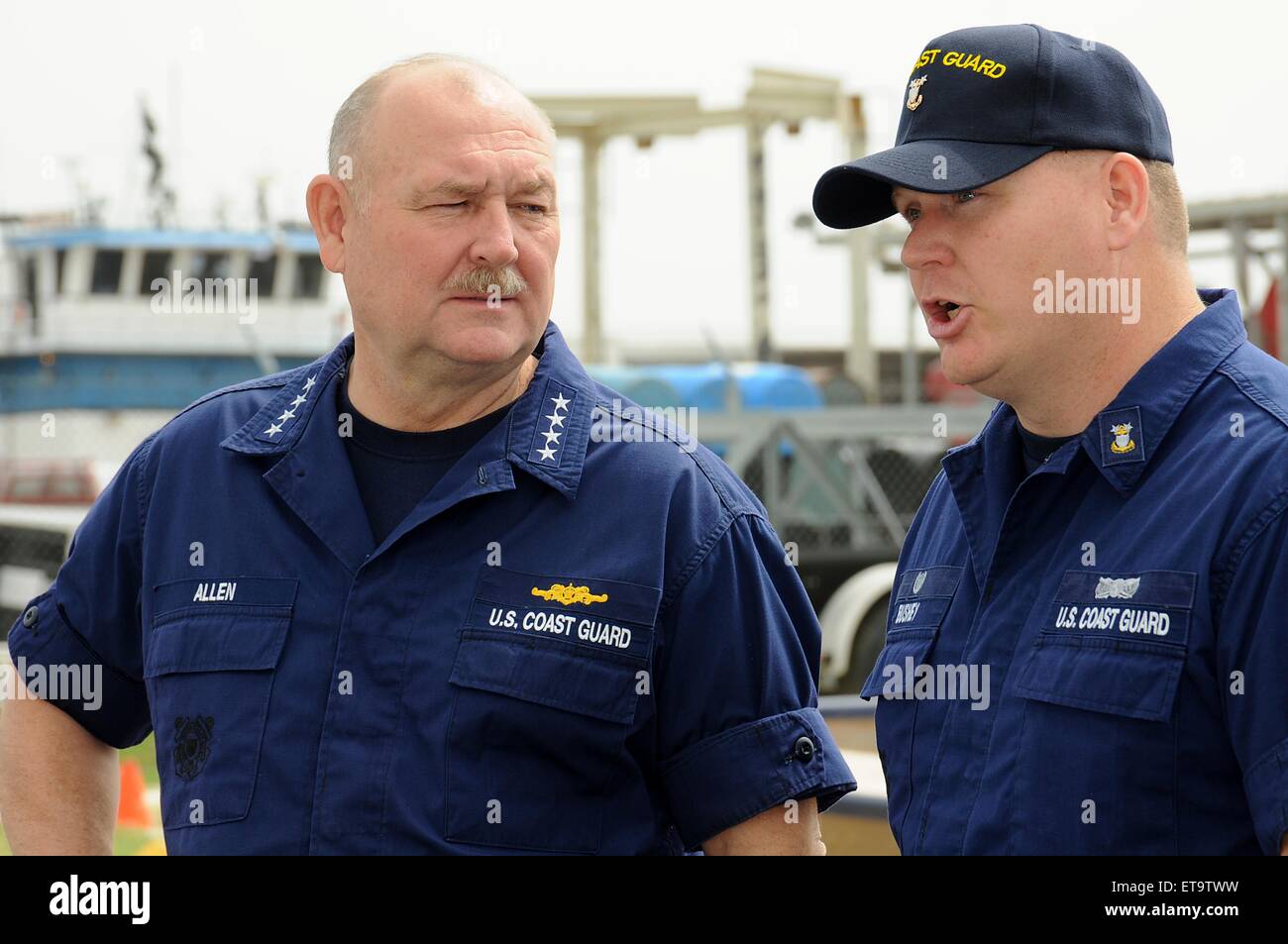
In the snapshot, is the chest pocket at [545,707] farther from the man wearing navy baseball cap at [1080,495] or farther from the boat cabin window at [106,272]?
the boat cabin window at [106,272]

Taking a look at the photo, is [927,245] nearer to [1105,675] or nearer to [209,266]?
[1105,675]

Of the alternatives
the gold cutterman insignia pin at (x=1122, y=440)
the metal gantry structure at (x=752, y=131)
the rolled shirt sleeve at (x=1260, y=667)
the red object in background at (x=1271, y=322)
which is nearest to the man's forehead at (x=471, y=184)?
the gold cutterman insignia pin at (x=1122, y=440)

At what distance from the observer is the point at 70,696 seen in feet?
8.89

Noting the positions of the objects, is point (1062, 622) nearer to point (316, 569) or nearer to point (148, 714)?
point (316, 569)

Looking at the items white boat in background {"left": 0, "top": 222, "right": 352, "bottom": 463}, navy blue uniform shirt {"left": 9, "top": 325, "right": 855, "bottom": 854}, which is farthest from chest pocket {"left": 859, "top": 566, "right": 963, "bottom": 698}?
white boat in background {"left": 0, "top": 222, "right": 352, "bottom": 463}

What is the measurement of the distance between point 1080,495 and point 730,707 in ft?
2.04

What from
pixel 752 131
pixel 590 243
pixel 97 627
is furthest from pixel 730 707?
pixel 590 243

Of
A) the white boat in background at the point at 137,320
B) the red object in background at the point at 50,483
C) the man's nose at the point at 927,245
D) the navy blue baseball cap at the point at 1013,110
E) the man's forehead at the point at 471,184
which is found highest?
the navy blue baseball cap at the point at 1013,110

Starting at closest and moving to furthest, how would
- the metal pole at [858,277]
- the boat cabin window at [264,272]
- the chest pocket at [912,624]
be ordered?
the chest pocket at [912,624] < the boat cabin window at [264,272] < the metal pole at [858,277]

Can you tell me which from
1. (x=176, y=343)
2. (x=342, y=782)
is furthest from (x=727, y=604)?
(x=176, y=343)

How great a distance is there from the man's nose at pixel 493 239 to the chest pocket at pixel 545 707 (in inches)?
20.3

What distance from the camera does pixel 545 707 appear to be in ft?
7.71

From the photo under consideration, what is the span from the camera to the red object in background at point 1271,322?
449 inches

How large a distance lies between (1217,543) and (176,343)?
16495 millimetres
